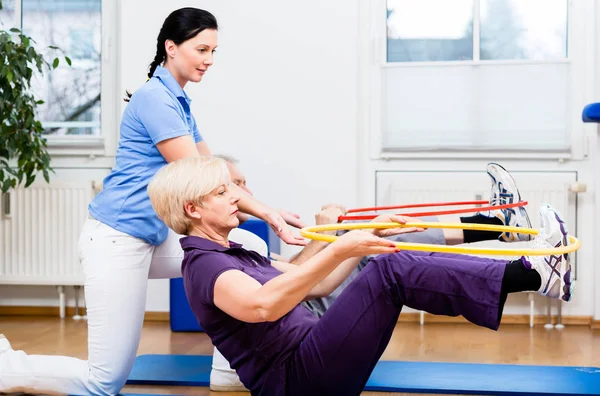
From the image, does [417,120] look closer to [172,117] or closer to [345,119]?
[345,119]

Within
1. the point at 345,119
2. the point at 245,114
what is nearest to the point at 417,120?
the point at 345,119

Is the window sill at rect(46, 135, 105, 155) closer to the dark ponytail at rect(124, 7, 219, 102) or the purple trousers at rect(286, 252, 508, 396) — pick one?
the dark ponytail at rect(124, 7, 219, 102)

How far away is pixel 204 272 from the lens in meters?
2.01

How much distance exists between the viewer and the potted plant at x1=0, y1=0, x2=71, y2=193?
4.38m

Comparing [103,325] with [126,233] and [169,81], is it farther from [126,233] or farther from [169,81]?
[169,81]

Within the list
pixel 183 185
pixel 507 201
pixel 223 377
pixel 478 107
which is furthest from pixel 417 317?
pixel 183 185

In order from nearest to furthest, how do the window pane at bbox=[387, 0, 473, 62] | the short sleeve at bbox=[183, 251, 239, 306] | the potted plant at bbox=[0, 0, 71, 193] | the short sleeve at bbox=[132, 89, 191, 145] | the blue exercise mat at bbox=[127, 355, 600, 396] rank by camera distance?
the short sleeve at bbox=[183, 251, 239, 306]
the short sleeve at bbox=[132, 89, 191, 145]
the blue exercise mat at bbox=[127, 355, 600, 396]
the potted plant at bbox=[0, 0, 71, 193]
the window pane at bbox=[387, 0, 473, 62]

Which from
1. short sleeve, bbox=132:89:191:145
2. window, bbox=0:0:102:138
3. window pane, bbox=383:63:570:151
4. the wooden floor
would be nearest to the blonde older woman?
short sleeve, bbox=132:89:191:145

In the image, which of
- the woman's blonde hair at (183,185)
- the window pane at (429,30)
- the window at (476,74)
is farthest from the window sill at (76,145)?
the woman's blonde hair at (183,185)

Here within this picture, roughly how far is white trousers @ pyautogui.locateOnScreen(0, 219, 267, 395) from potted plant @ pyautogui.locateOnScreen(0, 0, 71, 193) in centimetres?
178

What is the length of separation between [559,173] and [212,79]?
2.04 meters

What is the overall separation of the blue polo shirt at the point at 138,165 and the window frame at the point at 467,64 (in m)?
2.00

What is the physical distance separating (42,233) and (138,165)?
2287 millimetres

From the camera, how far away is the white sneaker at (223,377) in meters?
3.11
